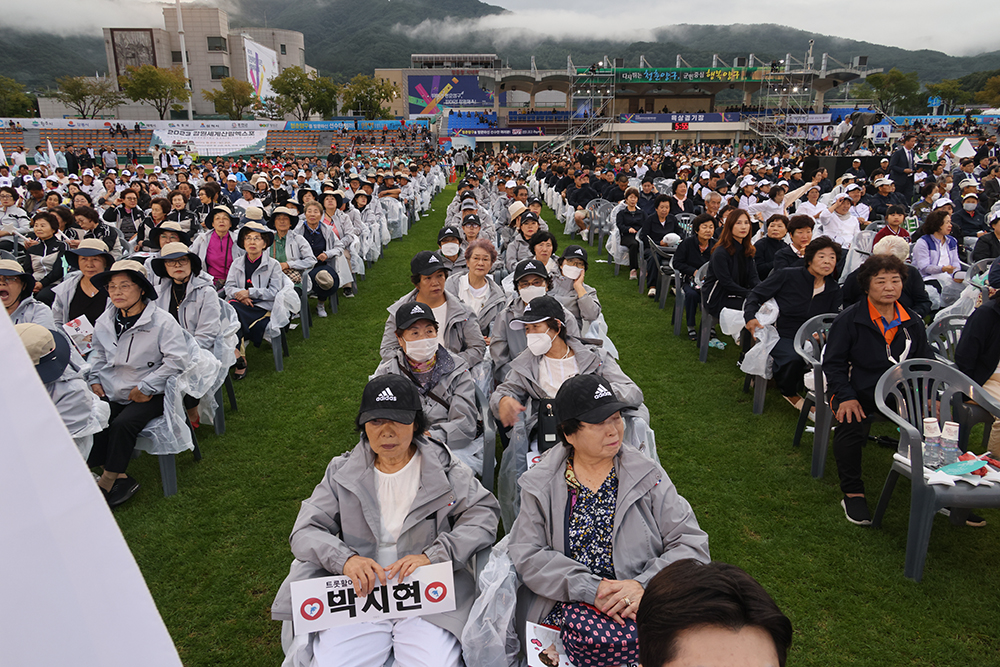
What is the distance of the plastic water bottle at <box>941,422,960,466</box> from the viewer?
10.5 ft

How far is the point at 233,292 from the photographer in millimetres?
6188

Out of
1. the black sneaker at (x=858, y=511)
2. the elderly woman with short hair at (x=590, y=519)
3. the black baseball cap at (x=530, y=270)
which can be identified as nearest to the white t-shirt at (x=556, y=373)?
the black baseball cap at (x=530, y=270)

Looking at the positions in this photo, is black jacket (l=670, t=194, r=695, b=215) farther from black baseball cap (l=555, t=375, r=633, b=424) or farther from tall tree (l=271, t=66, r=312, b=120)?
tall tree (l=271, t=66, r=312, b=120)

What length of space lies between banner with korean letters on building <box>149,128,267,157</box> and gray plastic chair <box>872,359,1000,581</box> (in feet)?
122

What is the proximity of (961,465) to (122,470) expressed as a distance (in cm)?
512

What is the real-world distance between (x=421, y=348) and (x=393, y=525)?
1.38 m

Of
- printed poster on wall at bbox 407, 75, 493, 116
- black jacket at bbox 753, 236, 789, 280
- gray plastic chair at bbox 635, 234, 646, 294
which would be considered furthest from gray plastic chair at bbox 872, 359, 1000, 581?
printed poster on wall at bbox 407, 75, 493, 116

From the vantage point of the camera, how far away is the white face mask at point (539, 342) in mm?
3660

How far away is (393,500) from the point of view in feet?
8.47

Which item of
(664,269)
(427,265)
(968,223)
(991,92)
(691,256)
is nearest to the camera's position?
(427,265)

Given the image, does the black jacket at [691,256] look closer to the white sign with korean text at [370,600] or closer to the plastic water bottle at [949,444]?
the plastic water bottle at [949,444]

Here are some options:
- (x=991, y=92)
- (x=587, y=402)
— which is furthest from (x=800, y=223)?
(x=991, y=92)

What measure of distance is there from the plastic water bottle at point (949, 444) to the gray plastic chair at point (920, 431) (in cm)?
14

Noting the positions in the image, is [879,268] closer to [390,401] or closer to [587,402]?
[587,402]
